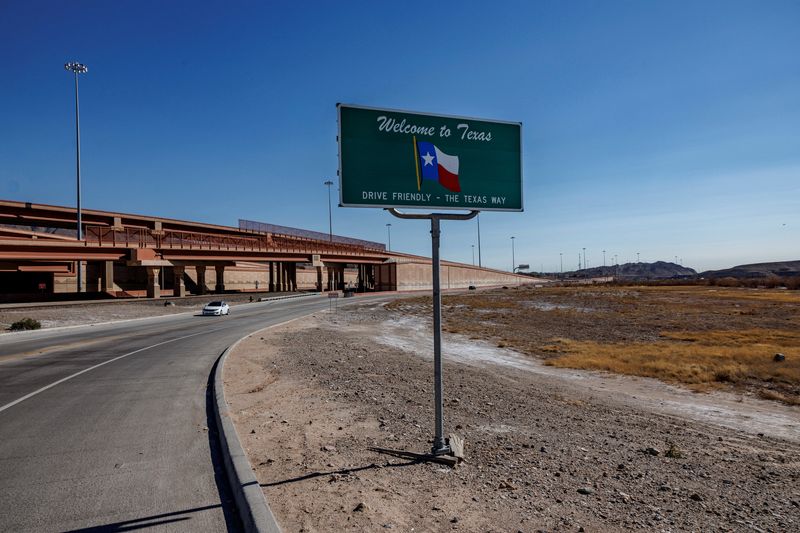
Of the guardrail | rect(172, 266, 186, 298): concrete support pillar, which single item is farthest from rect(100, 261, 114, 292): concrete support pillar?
the guardrail

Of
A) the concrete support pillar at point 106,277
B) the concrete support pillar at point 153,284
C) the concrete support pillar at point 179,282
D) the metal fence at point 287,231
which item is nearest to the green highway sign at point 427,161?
the concrete support pillar at point 153,284

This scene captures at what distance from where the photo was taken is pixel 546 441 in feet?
25.7

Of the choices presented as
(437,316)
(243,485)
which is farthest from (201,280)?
(243,485)

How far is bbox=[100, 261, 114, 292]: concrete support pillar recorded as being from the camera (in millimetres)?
54062

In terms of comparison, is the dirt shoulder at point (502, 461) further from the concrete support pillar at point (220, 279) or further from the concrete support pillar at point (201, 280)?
the concrete support pillar at point (220, 279)

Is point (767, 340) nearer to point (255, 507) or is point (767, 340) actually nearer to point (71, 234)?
point (255, 507)

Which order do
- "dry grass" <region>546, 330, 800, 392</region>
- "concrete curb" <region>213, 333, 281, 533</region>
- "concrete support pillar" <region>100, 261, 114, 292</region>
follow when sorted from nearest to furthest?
"concrete curb" <region>213, 333, 281, 533</region> → "dry grass" <region>546, 330, 800, 392</region> → "concrete support pillar" <region>100, 261, 114, 292</region>

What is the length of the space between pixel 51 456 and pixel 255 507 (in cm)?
415

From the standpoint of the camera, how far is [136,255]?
48.6 m

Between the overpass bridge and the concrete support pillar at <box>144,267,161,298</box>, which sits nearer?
the overpass bridge

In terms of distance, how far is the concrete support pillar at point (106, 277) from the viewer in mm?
54062

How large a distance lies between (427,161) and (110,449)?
6.29 m

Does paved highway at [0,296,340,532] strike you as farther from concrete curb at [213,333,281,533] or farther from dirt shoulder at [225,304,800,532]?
dirt shoulder at [225,304,800,532]

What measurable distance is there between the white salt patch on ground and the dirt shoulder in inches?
17.6
